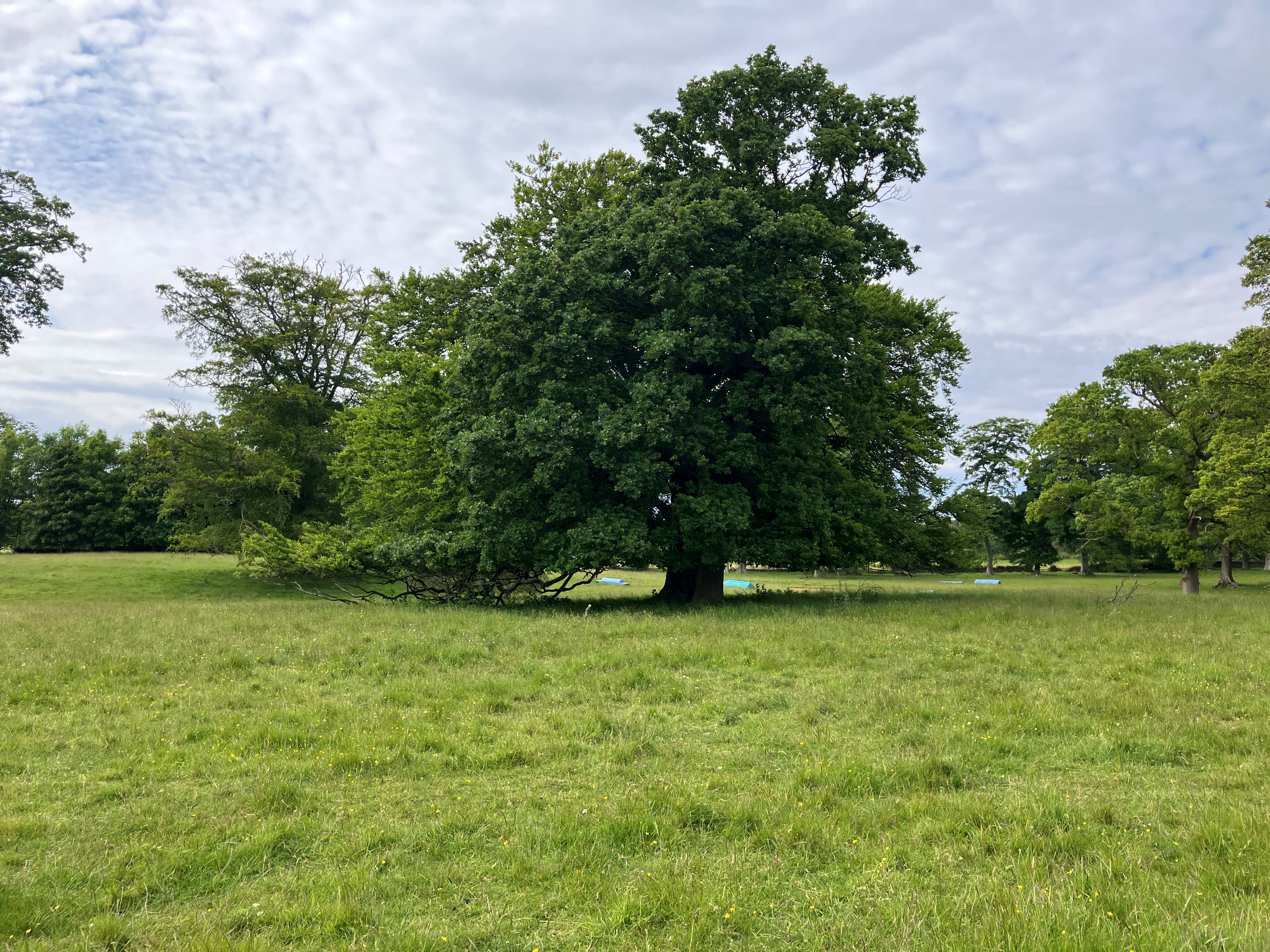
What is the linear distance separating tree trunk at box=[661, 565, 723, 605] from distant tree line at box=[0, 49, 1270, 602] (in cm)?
10

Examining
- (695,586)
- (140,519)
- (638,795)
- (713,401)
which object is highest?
(713,401)

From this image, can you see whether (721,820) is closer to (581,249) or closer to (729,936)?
(729,936)

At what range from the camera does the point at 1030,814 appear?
587 centimetres

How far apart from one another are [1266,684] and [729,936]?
429 inches

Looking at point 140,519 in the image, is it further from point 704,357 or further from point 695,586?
point 704,357

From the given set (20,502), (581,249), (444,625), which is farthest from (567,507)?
(20,502)

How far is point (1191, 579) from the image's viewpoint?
120 ft

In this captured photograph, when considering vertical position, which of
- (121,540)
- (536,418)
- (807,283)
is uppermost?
(807,283)

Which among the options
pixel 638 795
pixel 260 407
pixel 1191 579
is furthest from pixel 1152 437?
pixel 260 407

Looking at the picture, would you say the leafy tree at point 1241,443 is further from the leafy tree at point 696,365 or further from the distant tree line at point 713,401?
the leafy tree at point 696,365

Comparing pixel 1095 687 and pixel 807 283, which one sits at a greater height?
pixel 807 283

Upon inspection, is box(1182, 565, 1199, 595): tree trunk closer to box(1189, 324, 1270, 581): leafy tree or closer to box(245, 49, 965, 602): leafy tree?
box(1189, 324, 1270, 581): leafy tree

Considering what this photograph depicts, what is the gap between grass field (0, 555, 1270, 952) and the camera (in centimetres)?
441

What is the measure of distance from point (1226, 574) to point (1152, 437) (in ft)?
71.6
